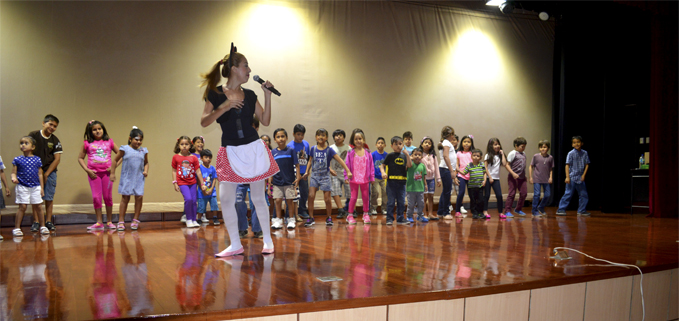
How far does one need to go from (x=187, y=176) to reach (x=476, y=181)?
3.66m

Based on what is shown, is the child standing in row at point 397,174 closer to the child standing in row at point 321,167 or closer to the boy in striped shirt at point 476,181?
the child standing in row at point 321,167

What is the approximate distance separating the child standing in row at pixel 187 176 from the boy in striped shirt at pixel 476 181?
137 inches

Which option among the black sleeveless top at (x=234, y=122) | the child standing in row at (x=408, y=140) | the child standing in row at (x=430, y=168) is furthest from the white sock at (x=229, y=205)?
the child standing in row at (x=408, y=140)

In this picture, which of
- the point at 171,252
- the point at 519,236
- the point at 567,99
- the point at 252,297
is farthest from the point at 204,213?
the point at 567,99

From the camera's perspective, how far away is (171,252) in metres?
3.39

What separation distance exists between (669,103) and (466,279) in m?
6.35

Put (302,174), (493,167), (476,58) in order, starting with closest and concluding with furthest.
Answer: (302,174)
(493,167)
(476,58)

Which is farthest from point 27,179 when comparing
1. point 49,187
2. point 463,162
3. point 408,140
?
point 463,162

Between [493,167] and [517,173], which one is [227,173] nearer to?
[493,167]

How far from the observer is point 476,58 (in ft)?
29.7

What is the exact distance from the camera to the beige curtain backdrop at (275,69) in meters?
6.26

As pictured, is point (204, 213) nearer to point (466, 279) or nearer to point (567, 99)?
point (466, 279)

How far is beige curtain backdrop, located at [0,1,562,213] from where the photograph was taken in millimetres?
6258

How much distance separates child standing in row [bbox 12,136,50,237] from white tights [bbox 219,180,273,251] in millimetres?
3001
